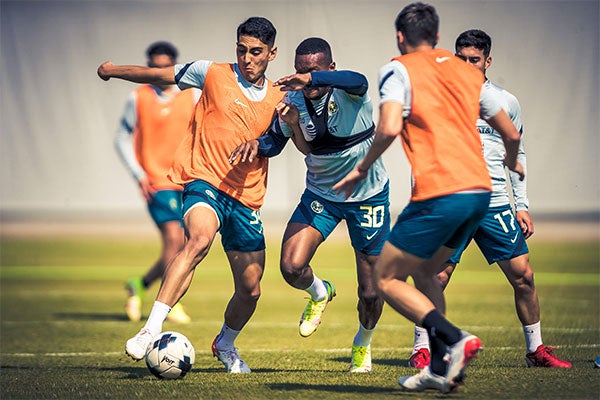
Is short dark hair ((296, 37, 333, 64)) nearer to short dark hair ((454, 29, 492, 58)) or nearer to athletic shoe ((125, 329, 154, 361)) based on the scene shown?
short dark hair ((454, 29, 492, 58))

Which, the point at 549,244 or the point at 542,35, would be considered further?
the point at 549,244

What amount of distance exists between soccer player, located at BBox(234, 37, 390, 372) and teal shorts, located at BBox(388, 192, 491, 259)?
5.30ft

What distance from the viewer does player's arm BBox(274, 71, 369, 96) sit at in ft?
21.6

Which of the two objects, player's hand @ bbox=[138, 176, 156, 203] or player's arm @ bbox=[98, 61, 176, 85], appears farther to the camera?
player's hand @ bbox=[138, 176, 156, 203]

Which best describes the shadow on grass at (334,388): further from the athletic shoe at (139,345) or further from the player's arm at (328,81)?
the player's arm at (328,81)

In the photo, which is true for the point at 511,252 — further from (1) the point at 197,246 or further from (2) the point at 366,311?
(1) the point at 197,246

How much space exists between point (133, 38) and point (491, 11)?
7.98 meters

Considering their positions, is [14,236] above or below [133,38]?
below

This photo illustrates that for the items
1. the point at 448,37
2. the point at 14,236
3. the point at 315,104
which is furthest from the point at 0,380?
the point at 14,236


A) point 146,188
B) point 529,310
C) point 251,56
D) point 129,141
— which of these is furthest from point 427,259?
point 129,141

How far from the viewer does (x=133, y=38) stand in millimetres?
21750

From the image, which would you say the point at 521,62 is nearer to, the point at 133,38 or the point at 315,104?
the point at 133,38

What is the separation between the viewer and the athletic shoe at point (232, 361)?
789 cm

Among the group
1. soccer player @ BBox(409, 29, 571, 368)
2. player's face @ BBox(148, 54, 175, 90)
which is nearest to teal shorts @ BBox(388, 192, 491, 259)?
soccer player @ BBox(409, 29, 571, 368)
